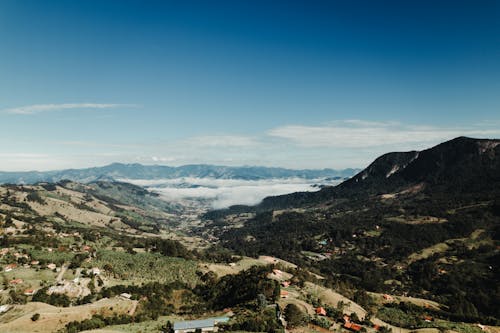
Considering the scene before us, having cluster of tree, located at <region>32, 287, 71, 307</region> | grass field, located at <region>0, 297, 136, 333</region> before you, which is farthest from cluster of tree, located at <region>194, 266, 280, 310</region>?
cluster of tree, located at <region>32, 287, 71, 307</region>

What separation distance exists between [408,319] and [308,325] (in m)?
64.3

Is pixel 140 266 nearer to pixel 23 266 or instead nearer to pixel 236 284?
pixel 23 266

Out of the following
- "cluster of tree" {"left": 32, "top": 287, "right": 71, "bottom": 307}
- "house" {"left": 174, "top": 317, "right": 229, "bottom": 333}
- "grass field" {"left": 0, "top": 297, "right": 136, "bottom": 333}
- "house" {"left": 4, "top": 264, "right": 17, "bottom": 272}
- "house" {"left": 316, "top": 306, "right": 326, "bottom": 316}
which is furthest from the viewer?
"house" {"left": 4, "top": 264, "right": 17, "bottom": 272}

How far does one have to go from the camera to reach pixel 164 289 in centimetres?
15225

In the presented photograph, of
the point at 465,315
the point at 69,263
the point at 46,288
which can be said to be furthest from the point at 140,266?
the point at 465,315

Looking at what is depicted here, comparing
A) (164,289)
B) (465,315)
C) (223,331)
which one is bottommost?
(465,315)

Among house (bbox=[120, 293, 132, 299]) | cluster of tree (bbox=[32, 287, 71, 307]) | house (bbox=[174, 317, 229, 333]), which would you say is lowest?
house (bbox=[120, 293, 132, 299])

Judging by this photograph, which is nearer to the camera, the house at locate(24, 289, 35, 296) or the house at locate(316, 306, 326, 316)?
the house at locate(316, 306, 326, 316)

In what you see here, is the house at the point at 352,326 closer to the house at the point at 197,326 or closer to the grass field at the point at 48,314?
the house at the point at 197,326

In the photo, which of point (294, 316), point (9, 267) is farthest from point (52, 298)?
point (294, 316)

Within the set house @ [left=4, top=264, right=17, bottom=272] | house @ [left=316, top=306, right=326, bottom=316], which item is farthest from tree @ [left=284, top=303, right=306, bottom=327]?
house @ [left=4, top=264, right=17, bottom=272]

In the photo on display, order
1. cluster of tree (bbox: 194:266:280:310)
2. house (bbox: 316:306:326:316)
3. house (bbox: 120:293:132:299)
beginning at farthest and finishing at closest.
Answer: house (bbox: 120:293:132:299) < cluster of tree (bbox: 194:266:280:310) < house (bbox: 316:306:326:316)

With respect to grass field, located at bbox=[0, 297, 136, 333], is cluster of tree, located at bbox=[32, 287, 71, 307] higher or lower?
lower

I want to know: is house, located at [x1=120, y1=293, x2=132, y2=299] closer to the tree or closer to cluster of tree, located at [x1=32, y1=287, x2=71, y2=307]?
cluster of tree, located at [x1=32, y1=287, x2=71, y2=307]
